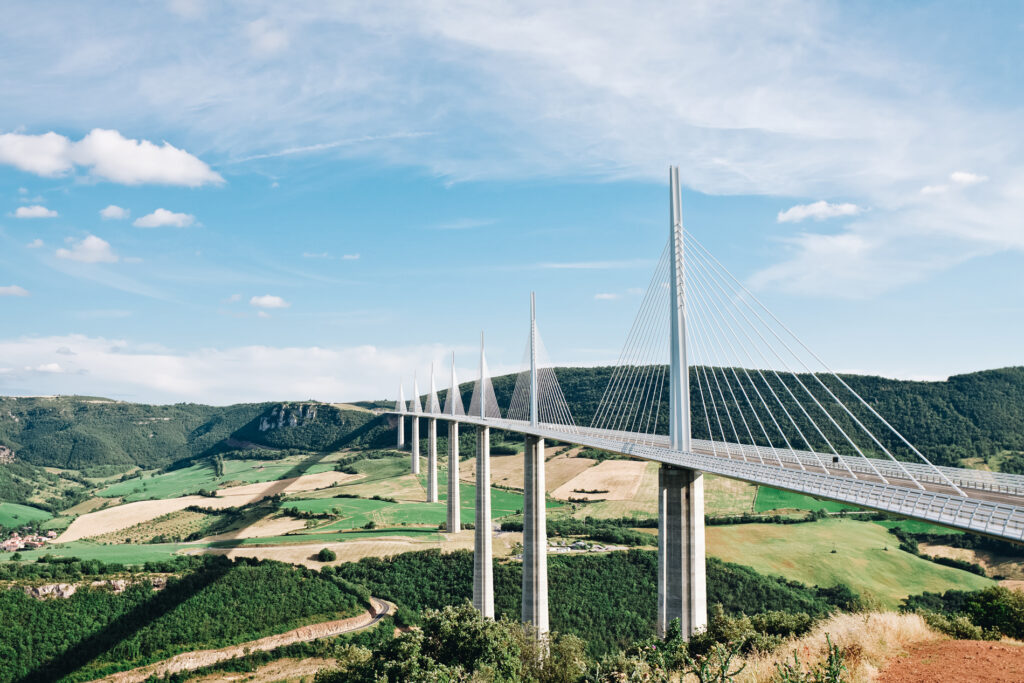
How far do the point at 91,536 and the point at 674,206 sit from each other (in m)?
99.4

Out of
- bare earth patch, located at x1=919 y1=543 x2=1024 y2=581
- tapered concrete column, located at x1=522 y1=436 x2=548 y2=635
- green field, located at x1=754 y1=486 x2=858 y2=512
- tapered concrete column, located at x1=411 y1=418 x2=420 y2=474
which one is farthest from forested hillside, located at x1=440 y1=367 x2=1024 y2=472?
tapered concrete column, located at x1=522 y1=436 x2=548 y2=635

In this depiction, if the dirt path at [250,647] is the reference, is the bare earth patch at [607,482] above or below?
above

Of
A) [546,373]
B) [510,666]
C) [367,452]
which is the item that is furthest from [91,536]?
[510,666]

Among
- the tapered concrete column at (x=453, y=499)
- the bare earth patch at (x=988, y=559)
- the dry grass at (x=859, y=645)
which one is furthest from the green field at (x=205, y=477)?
the dry grass at (x=859, y=645)

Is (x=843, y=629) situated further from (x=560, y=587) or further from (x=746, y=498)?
(x=746, y=498)

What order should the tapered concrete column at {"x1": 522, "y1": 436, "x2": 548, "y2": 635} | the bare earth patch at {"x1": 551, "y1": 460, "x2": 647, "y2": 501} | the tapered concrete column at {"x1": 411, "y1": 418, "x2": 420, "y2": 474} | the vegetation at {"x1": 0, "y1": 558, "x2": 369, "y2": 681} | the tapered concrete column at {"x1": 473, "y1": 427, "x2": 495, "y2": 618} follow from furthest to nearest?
the tapered concrete column at {"x1": 411, "y1": 418, "x2": 420, "y2": 474}
the bare earth patch at {"x1": 551, "y1": 460, "x2": 647, "y2": 501}
the tapered concrete column at {"x1": 473, "y1": 427, "x2": 495, "y2": 618}
the vegetation at {"x1": 0, "y1": 558, "x2": 369, "y2": 681}
the tapered concrete column at {"x1": 522, "y1": 436, "x2": 548, "y2": 635}

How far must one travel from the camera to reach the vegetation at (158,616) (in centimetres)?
4362

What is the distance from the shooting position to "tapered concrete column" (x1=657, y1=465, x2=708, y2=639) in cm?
2447

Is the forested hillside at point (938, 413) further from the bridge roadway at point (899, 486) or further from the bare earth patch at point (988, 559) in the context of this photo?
the bridge roadway at point (899, 486)

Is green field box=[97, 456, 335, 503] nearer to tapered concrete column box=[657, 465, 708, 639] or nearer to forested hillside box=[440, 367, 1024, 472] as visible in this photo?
forested hillside box=[440, 367, 1024, 472]

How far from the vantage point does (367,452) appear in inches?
5423

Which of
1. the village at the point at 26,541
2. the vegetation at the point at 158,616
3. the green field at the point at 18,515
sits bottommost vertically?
the green field at the point at 18,515

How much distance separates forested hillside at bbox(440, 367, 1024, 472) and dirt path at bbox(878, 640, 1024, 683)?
6207 cm

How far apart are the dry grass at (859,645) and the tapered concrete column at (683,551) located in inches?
196
